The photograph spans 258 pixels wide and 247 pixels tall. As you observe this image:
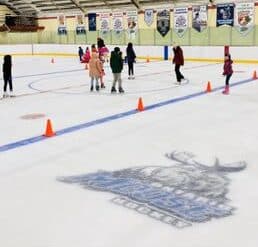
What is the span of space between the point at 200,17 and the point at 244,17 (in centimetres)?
294

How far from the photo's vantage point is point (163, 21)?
28.5m

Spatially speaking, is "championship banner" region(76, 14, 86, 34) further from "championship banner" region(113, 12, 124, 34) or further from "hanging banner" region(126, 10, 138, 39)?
"hanging banner" region(126, 10, 138, 39)

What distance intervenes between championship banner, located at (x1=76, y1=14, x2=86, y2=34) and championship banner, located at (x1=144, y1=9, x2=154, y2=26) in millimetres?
5702

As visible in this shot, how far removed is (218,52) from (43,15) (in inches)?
694

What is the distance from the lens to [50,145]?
7.43 m

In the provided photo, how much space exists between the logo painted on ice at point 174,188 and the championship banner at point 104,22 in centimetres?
2610

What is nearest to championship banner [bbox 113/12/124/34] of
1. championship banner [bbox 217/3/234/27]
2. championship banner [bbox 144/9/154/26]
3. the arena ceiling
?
the arena ceiling

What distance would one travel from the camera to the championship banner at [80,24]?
33.3 metres

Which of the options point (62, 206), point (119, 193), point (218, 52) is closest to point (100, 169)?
point (119, 193)

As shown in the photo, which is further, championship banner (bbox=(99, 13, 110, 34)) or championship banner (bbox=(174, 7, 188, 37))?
championship banner (bbox=(99, 13, 110, 34))

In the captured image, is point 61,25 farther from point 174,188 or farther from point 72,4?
point 174,188

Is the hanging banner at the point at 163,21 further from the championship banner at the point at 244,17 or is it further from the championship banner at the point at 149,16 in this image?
the championship banner at the point at 244,17

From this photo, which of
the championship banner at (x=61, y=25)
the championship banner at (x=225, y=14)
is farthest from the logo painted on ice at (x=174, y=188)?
the championship banner at (x=61, y=25)

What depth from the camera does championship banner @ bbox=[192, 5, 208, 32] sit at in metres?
26.2
